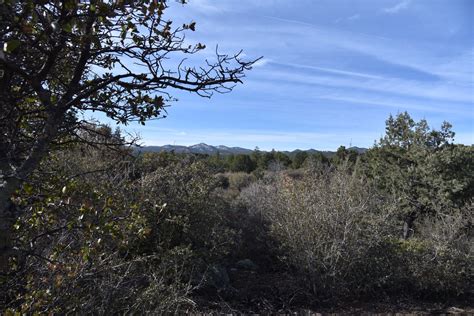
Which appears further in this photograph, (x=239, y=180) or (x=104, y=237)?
(x=239, y=180)

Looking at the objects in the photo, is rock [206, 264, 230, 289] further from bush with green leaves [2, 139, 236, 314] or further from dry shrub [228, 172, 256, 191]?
dry shrub [228, 172, 256, 191]

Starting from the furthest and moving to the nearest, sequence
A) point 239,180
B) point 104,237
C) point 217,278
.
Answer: point 239,180
point 217,278
point 104,237

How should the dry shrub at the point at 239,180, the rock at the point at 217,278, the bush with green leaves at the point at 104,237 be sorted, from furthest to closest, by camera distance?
the dry shrub at the point at 239,180
the rock at the point at 217,278
the bush with green leaves at the point at 104,237

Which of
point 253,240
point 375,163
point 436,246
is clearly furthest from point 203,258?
point 375,163

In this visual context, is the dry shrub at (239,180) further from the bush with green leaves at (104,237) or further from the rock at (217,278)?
the rock at (217,278)

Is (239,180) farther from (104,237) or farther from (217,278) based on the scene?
(104,237)

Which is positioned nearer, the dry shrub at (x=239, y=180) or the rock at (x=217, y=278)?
the rock at (x=217, y=278)

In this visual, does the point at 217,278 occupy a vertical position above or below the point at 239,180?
below

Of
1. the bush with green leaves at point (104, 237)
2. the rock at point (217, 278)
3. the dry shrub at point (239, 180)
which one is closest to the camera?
the bush with green leaves at point (104, 237)

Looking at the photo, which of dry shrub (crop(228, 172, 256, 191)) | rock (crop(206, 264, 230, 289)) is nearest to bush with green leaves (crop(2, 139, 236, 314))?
rock (crop(206, 264, 230, 289))

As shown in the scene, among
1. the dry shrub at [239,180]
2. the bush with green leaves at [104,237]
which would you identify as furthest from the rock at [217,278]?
the dry shrub at [239,180]

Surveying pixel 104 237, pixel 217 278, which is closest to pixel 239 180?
pixel 217 278

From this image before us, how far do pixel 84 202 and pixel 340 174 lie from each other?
7.76 m

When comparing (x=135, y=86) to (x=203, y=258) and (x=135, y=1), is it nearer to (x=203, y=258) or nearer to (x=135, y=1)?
(x=135, y=1)
